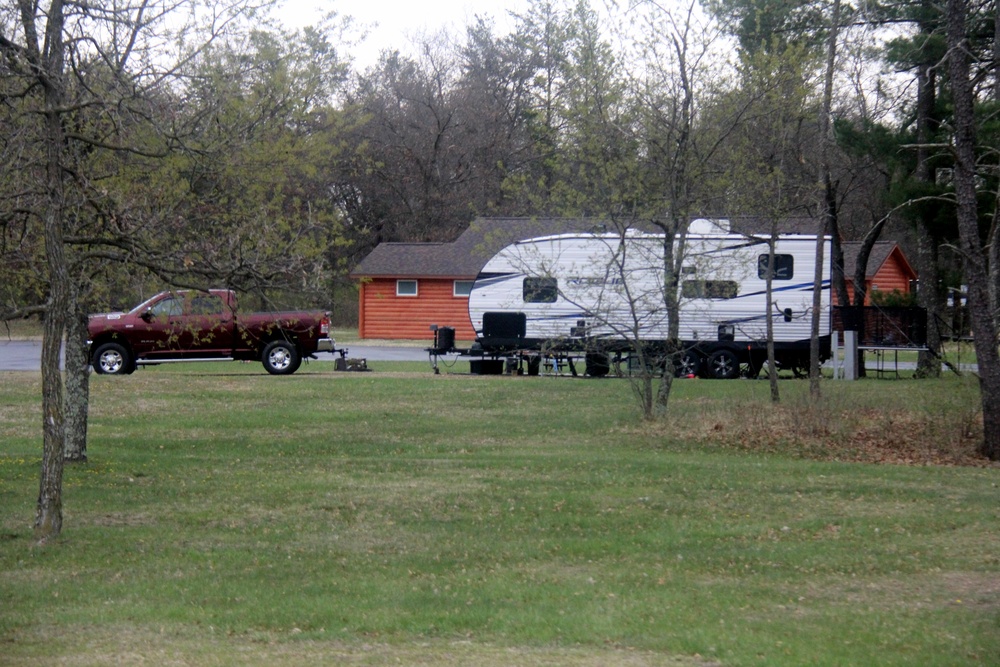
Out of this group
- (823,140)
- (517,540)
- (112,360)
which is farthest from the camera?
(112,360)

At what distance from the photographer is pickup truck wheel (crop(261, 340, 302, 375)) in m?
25.0

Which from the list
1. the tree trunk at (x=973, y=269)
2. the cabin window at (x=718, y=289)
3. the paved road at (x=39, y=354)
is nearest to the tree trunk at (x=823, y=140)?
the cabin window at (x=718, y=289)

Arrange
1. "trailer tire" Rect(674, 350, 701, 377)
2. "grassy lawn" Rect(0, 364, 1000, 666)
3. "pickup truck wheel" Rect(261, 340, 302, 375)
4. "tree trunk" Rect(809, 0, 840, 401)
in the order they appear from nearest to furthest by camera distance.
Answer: "grassy lawn" Rect(0, 364, 1000, 666)
"tree trunk" Rect(809, 0, 840, 401)
"pickup truck wheel" Rect(261, 340, 302, 375)
"trailer tire" Rect(674, 350, 701, 377)

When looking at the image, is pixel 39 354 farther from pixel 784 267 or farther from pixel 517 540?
pixel 517 540

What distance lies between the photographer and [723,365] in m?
26.0

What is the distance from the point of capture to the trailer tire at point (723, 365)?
25.8 m

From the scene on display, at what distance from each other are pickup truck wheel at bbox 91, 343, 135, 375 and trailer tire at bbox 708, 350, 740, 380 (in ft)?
43.9

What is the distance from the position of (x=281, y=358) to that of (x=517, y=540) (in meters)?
17.1

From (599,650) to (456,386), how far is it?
15904mm

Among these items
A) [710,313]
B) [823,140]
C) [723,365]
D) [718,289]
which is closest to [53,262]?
[823,140]

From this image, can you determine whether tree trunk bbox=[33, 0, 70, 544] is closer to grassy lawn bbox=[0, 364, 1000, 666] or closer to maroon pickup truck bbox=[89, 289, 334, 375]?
grassy lawn bbox=[0, 364, 1000, 666]

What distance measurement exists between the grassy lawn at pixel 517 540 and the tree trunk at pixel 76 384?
33 centimetres

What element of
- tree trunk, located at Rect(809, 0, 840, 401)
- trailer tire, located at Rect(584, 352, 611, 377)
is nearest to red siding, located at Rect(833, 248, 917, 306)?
trailer tire, located at Rect(584, 352, 611, 377)

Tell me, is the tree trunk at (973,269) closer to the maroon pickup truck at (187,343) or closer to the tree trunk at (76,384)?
the tree trunk at (76,384)
